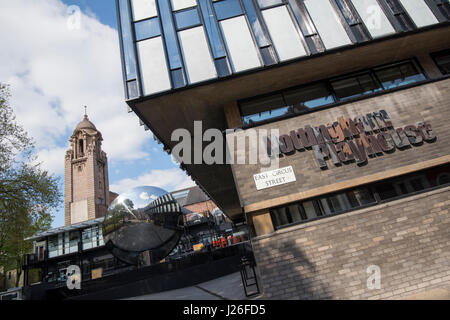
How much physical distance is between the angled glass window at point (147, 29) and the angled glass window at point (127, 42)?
0.26 metres

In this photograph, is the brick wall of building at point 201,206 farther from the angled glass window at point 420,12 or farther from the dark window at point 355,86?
the angled glass window at point 420,12

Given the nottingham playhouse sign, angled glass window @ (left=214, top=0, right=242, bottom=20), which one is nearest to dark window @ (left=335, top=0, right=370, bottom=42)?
the nottingham playhouse sign

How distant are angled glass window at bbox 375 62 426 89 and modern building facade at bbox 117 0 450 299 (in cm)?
5

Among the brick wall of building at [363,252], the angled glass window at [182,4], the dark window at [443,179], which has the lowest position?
the brick wall of building at [363,252]

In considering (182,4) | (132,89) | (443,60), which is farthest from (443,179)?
(182,4)

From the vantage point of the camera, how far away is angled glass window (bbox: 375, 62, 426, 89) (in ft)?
26.5

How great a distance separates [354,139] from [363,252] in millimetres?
3277

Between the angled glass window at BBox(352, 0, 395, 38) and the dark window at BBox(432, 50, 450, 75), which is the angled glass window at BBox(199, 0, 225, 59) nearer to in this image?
the angled glass window at BBox(352, 0, 395, 38)

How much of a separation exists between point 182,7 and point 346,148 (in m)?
7.30

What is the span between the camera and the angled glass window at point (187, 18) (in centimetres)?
816

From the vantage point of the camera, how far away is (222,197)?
22.0m

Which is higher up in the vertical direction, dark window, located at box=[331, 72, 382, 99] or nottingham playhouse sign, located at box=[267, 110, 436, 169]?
dark window, located at box=[331, 72, 382, 99]

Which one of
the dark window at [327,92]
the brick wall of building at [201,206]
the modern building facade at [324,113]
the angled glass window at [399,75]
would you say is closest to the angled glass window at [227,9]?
the modern building facade at [324,113]

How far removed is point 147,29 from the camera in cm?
825
